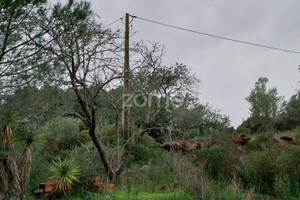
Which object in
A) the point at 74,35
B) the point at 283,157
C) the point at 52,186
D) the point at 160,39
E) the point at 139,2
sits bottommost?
the point at 52,186

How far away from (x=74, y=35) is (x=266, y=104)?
26847 millimetres

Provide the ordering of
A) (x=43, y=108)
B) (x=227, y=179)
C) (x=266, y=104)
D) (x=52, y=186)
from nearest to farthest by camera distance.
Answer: (x=43, y=108), (x=52, y=186), (x=227, y=179), (x=266, y=104)

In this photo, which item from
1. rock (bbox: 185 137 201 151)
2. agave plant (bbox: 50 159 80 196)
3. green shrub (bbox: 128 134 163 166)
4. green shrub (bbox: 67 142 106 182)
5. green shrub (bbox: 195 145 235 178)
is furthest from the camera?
rock (bbox: 185 137 201 151)

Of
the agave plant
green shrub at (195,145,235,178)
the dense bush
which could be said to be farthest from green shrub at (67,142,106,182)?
the dense bush

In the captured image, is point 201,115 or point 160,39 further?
point 201,115

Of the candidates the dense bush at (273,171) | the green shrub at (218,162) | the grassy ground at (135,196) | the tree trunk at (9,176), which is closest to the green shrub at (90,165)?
the grassy ground at (135,196)

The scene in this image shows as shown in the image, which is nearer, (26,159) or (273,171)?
(273,171)

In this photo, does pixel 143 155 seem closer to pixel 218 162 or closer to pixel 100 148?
pixel 100 148

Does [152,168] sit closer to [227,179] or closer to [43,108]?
[227,179]

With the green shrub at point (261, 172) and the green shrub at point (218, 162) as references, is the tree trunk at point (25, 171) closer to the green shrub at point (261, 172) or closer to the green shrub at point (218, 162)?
the green shrub at point (218, 162)

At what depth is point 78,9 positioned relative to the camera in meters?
5.77

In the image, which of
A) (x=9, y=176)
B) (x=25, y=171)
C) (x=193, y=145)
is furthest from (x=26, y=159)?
(x=193, y=145)

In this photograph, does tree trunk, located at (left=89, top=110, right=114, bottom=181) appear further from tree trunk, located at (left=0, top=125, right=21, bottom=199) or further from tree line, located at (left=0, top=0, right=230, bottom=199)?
tree trunk, located at (left=0, top=125, right=21, bottom=199)

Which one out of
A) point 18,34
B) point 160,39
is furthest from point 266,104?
point 18,34
